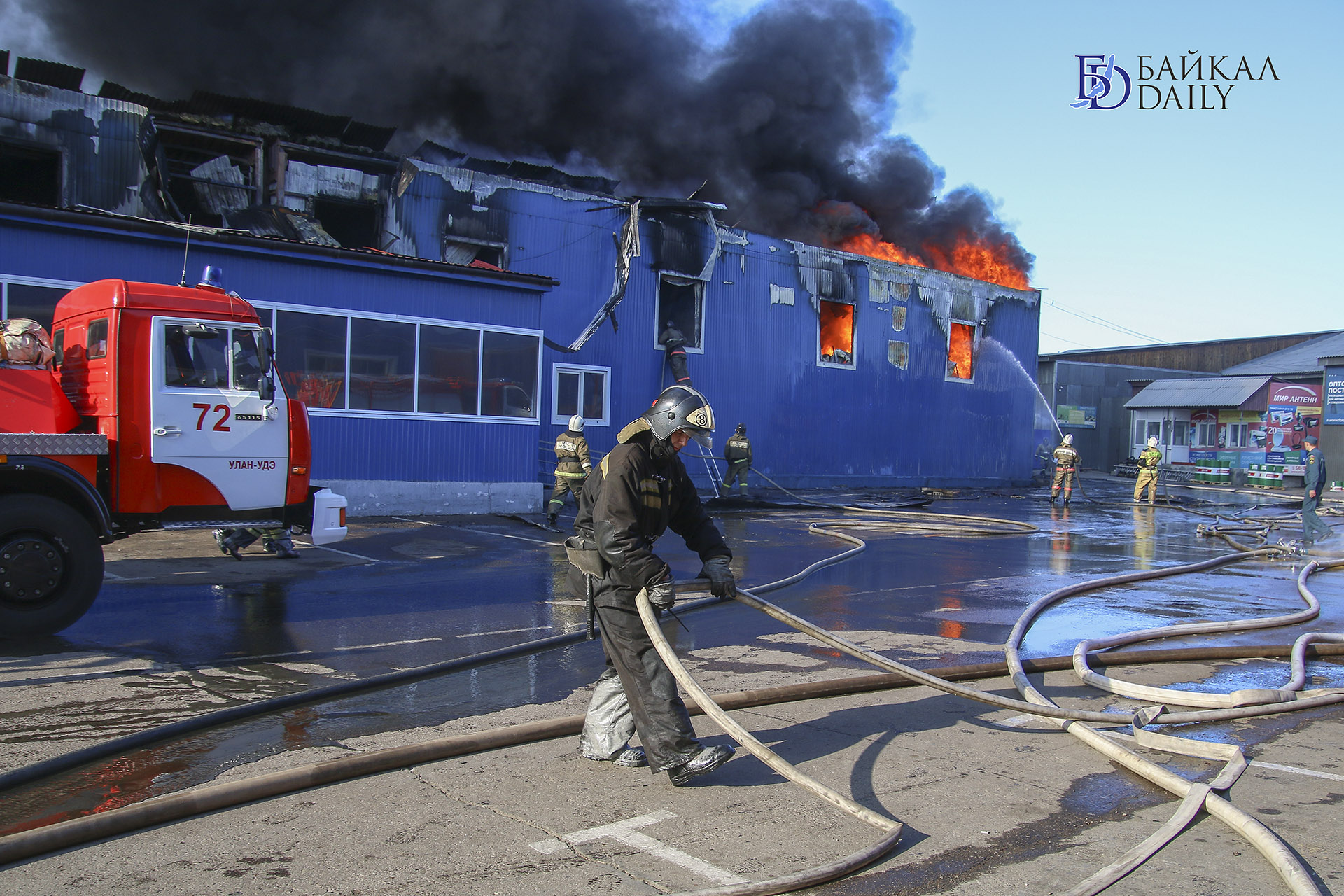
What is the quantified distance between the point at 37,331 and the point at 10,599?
1.86m

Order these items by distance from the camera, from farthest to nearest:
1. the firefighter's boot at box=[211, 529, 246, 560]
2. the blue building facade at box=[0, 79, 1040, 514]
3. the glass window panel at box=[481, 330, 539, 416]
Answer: the glass window panel at box=[481, 330, 539, 416] < the blue building facade at box=[0, 79, 1040, 514] < the firefighter's boot at box=[211, 529, 246, 560]

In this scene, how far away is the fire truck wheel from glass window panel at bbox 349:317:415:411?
800cm

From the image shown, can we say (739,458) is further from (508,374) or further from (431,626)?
(431,626)

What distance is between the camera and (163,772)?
13.2 ft

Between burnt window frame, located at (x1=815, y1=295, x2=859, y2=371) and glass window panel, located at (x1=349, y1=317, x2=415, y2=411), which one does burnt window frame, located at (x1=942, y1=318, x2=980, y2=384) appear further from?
glass window panel, located at (x1=349, y1=317, x2=415, y2=411)

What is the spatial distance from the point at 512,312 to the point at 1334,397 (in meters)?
31.8

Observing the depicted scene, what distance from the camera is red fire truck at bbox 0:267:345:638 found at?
645 cm

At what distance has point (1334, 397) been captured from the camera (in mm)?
34750

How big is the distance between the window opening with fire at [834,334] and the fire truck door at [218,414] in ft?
58.1

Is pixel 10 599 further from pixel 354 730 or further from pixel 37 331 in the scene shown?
pixel 354 730

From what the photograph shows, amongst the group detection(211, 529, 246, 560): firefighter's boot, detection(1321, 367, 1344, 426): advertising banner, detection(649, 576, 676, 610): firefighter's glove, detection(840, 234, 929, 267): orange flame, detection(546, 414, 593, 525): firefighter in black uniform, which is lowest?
detection(211, 529, 246, 560): firefighter's boot

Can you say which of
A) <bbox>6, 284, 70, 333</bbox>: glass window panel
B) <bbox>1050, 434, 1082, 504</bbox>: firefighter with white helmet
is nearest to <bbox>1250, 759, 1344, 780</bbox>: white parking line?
<bbox>6, 284, 70, 333</bbox>: glass window panel

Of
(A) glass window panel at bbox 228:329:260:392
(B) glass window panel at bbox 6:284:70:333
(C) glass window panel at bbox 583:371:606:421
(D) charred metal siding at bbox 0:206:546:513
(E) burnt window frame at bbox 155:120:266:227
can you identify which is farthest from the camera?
(C) glass window panel at bbox 583:371:606:421

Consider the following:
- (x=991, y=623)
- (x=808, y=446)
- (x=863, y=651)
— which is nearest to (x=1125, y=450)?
(x=808, y=446)
